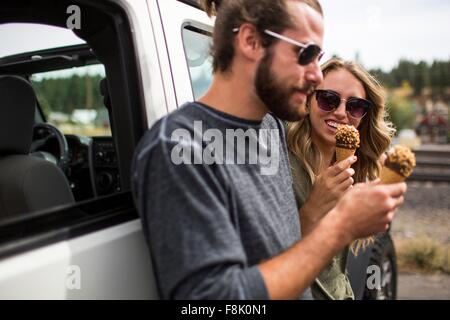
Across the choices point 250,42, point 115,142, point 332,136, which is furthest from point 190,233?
point 332,136

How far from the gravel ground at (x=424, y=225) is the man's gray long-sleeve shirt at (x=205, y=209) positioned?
12.4 feet

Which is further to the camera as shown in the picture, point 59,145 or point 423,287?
point 423,287

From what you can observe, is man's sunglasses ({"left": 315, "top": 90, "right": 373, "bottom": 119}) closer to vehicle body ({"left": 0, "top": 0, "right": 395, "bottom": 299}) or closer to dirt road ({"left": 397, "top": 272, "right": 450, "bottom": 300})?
vehicle body ({"left": 0, "top": 0, "right": 395, "bottom": 299})

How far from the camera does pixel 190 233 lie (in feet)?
4.33

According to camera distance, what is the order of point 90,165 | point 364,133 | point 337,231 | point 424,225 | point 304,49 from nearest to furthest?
point 337,231, point 304,49, point 364,133, point 90,165, point 424,225

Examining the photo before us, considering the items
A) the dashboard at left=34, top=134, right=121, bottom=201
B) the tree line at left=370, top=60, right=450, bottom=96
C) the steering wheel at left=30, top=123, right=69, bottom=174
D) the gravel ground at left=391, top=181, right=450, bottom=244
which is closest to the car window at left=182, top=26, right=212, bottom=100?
the dashboard at left=34, top=134, right=121, bottom=201

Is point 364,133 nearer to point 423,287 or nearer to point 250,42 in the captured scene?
point 250,42

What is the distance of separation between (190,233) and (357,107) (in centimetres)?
143

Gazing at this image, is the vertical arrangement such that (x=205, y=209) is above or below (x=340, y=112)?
below

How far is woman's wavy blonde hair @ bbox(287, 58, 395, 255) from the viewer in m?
2.41
